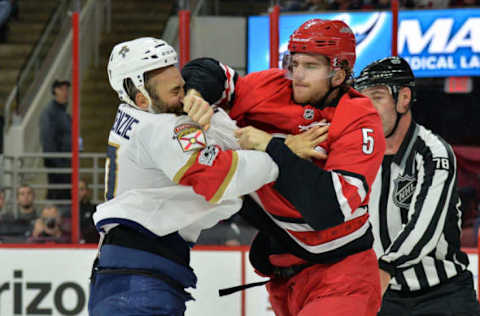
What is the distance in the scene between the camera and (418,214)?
286cm

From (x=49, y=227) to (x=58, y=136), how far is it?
451mm

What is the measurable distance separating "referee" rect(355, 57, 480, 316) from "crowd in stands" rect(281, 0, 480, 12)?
3.24 meters

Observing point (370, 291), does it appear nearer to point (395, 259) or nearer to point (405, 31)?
point (395, 259)

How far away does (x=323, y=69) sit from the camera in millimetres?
2400

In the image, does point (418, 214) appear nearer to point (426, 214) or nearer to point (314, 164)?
point (426, 214)

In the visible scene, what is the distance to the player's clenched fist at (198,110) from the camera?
86.1 inches

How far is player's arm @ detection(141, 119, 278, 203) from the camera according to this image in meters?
2.15

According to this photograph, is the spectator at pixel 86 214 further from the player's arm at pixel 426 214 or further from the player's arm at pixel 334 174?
the player's arm at pixel 334 174

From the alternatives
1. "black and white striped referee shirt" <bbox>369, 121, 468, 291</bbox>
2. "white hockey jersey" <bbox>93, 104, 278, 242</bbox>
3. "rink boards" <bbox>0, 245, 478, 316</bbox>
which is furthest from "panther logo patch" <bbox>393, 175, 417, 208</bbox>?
"rink boards" <bbox>0, 245, 478, 316</bbox>

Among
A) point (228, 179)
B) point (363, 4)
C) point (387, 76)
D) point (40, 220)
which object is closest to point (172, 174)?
point (228, 179)

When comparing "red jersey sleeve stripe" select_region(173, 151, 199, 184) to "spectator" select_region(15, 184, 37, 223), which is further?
"spectator" select_region(15, 184, 37, 223)

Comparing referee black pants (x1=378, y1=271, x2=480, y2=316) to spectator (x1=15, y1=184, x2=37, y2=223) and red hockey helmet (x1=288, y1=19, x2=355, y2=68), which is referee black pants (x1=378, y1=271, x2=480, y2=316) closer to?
red hockey helmet (x1=288, y1=19, x2=355, y2=68)

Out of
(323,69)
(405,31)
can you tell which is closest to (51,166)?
(323,69)

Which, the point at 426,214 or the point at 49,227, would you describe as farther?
the point at 49,227
